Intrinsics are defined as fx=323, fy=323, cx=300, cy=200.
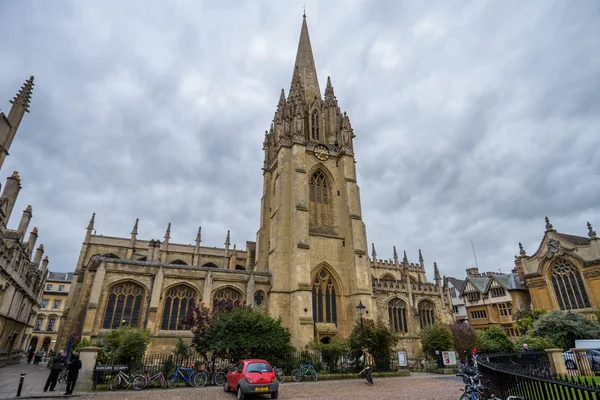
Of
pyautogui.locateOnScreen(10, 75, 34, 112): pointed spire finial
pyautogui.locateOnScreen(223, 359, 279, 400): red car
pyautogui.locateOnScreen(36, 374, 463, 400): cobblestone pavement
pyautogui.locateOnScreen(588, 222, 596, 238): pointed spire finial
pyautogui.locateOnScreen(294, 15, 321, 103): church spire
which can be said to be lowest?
pyautogui.locateOnScreen(36, 374, 463, 400): cobblestone pavement

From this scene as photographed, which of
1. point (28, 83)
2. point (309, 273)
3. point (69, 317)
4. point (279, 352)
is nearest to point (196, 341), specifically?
point (279, 352)

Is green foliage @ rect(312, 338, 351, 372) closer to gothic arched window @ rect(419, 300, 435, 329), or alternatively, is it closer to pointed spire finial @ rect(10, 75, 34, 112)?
gothic arched window @ rect(419, 300, 435, 329)

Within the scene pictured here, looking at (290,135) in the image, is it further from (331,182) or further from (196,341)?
(196,341)

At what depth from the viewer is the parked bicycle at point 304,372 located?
17188 millimetres

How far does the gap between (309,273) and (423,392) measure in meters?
14.3

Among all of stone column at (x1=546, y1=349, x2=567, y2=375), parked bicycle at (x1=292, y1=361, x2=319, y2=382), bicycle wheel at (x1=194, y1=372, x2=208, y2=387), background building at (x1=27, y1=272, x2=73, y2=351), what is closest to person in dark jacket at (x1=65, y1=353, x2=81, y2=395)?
bicycle wheel at (x1=194, y1=372, x2=208, y2=387)

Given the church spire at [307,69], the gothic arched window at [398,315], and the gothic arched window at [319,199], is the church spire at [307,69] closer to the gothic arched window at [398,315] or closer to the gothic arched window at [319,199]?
the gothic arched window at [319,199]

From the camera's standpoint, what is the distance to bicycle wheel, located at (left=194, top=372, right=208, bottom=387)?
15.2 metres

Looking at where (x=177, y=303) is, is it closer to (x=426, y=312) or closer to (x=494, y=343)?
(x=494, y=343)

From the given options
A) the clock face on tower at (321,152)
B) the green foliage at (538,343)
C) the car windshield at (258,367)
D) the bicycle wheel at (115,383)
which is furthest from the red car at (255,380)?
the clock face on tower at (321,152)

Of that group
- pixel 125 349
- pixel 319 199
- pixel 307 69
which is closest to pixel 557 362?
pixel 125 349

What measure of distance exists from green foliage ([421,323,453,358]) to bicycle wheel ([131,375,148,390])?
19529 mm

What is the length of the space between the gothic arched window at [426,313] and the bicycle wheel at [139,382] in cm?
2787

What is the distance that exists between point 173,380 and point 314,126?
93.2 feet
